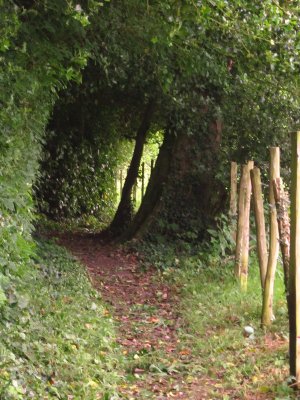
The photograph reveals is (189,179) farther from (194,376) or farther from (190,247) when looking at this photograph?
(194,376)

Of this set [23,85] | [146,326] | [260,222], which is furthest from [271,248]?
[23,85]

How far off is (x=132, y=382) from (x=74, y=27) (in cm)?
406

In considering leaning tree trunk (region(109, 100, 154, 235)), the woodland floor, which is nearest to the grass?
the woodland floor

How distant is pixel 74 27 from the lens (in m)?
6.93

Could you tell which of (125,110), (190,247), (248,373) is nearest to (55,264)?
(190,247)

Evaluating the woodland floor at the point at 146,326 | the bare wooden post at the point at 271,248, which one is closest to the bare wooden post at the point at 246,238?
the woodland floor at the point at 146,326

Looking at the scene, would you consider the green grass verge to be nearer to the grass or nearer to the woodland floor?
the woodland floor

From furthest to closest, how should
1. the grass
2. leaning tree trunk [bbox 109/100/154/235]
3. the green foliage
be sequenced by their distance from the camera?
leaning tree trunk [bbox 109/100/154/235], the green foliage, the grass

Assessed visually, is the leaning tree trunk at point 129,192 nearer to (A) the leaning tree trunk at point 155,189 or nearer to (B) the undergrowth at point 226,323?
(A) the leaning tree trunk at point 155,189

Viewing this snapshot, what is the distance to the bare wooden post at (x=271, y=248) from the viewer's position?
20.0 ft

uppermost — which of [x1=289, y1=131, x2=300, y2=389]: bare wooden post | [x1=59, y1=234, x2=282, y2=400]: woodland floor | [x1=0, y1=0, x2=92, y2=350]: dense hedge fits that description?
[x1=0, y1=0, x2=92, y2=350]: dense hedge

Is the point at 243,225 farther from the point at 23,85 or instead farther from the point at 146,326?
the point at 23,85

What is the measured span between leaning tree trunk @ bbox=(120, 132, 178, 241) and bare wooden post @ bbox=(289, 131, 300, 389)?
764 centimetres

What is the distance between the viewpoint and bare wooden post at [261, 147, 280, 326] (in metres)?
6.11
